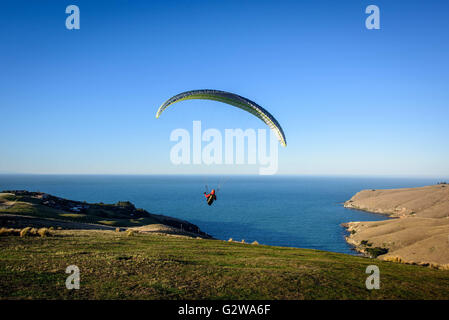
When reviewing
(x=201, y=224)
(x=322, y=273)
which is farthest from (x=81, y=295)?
(x=201, y=224)

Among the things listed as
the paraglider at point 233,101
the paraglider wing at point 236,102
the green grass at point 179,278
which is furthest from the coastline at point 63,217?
the paraglider wing at point 236,102

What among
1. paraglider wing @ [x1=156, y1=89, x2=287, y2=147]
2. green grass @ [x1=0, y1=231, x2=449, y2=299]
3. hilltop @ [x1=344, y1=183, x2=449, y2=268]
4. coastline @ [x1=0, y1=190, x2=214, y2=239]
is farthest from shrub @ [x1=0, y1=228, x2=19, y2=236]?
hilltop @ [x1=344, y1=183, x2=449, y2=268]

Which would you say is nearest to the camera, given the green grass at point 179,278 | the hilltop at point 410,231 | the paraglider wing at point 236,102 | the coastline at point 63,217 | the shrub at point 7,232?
the green grass at point 179,278

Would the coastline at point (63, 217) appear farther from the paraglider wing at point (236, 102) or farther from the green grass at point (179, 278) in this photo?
the paraglider wing at point (236, 102)

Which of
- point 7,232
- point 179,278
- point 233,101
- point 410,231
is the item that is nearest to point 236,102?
point 233,101

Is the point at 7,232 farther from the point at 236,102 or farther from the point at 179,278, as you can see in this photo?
the point at 236,102

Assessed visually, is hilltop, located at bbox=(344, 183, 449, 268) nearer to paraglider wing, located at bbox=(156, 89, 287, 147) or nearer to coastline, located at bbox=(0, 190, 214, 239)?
paraglider wing, located at bbox=(156, 89, 287, 147)

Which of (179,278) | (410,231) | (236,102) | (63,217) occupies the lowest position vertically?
(410,231)
